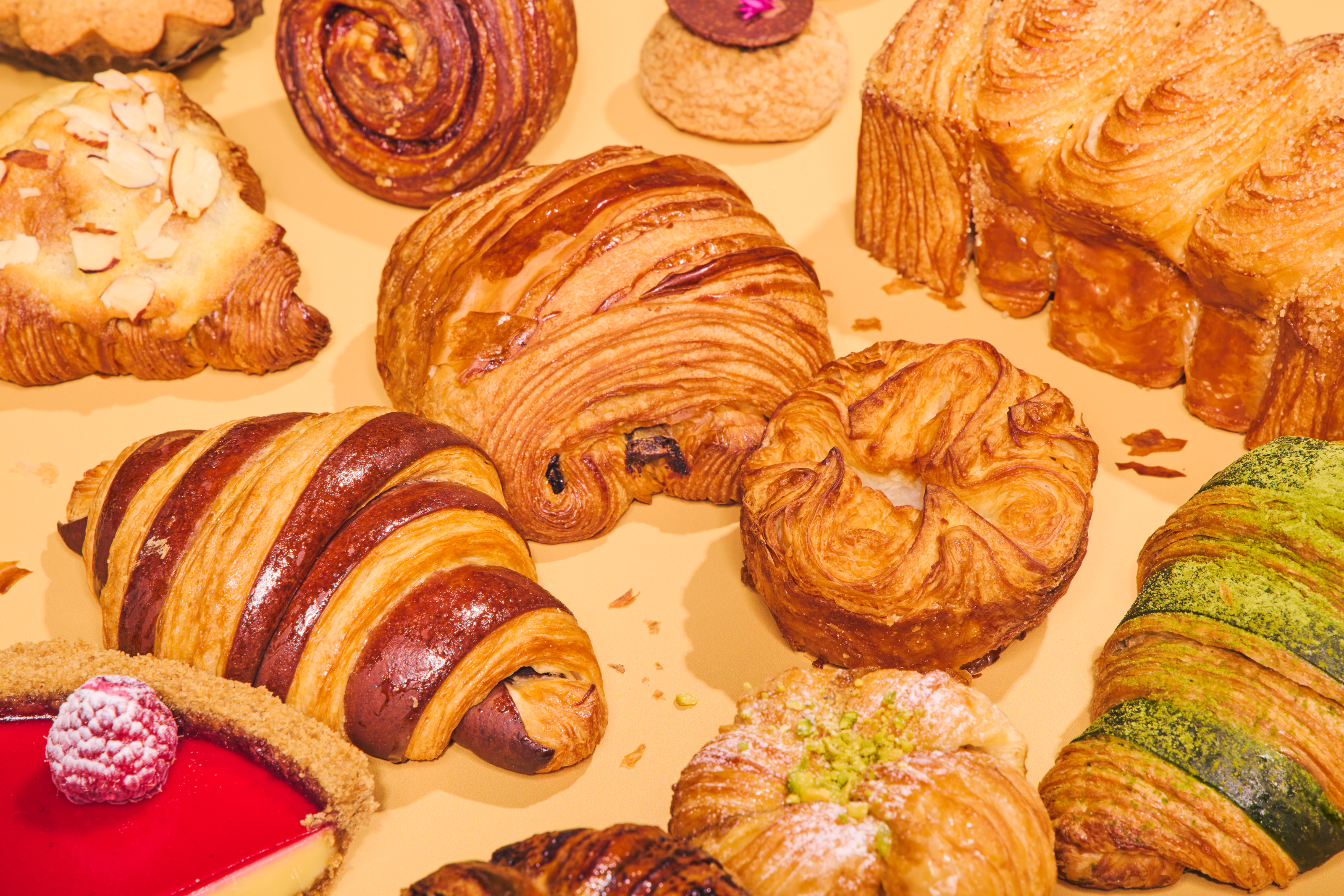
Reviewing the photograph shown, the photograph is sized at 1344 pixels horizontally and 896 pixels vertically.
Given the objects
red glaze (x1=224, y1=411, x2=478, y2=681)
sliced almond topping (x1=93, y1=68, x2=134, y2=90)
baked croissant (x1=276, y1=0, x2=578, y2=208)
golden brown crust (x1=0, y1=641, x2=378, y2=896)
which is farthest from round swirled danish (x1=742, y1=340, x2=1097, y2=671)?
sliced almond topping (x1=93, y1=68, x2=134, y2=90)

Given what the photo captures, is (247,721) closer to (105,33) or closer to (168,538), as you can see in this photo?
(168,538)

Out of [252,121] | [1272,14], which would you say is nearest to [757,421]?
[252,121]

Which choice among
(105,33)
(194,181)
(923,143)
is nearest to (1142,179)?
(923,143)

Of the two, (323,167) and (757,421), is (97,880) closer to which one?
(757,421)

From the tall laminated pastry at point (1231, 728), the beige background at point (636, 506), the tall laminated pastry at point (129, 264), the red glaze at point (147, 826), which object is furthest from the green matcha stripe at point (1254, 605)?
the tall laminated pastry at point (129, 264)

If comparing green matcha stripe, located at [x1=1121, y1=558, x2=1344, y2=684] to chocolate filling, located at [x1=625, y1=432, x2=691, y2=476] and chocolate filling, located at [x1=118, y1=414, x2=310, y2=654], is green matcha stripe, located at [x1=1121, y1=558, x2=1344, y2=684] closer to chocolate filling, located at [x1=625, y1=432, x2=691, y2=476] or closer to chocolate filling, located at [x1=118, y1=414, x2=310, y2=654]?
chocolate filling, located at [x1=625, y1=432, x2=691, y2=476]

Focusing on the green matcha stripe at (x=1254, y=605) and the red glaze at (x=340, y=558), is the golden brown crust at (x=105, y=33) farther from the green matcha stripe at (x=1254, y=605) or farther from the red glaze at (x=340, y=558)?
the green matcha stripe at (x=1254, y=605)

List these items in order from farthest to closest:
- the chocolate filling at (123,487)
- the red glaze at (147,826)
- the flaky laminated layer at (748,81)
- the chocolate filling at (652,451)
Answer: the flaky laminated layer at (748,81) → the chocolate filling at (652,451) → the chocolate filling at (123,487) → the red glaze at (147,826)
